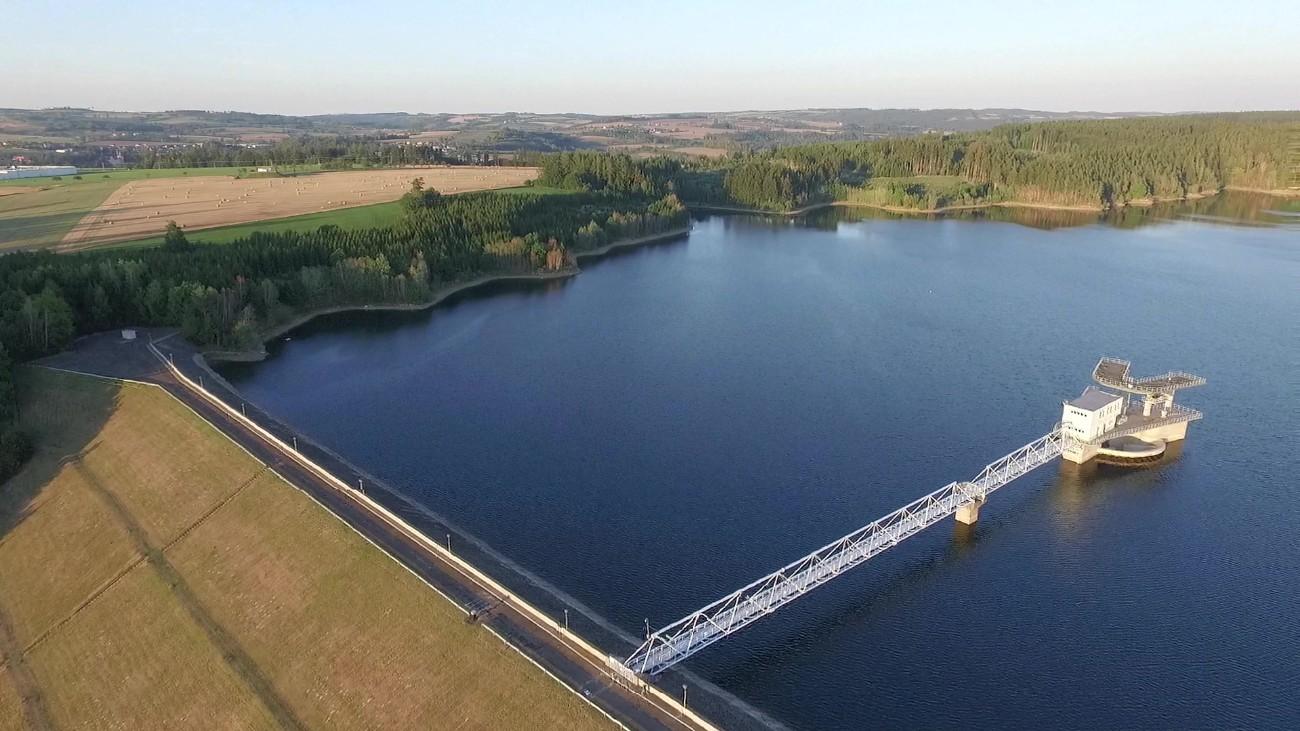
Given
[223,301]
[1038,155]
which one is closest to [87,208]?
[223,301]

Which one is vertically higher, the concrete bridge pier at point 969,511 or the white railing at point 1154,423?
the white railing at point 1154,423

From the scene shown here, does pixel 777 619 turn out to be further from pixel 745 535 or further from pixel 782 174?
pixel 782 174

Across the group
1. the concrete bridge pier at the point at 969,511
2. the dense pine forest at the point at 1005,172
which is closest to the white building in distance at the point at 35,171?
the dense pine forest at the point at 1005,172

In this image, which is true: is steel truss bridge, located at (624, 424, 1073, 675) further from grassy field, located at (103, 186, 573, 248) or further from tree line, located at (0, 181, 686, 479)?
grassy field, located at (103, 186, 573, 248)

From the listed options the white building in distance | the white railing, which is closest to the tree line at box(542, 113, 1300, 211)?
the white building in distance

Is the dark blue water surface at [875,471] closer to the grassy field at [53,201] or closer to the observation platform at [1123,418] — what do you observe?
the observation platform at [1123,418]
